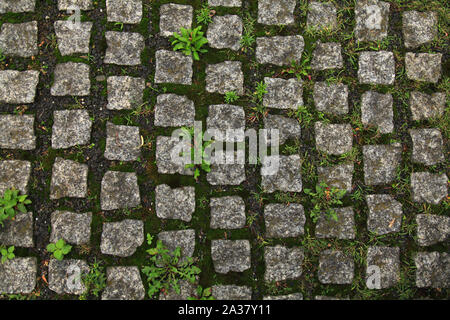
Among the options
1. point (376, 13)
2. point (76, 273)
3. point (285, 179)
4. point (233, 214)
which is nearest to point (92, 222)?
point (76, 273)

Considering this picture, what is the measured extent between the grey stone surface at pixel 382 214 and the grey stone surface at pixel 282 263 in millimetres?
796

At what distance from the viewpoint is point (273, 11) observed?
10.9 ft

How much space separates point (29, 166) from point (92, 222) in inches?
33.6

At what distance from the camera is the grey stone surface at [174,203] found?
320 cm

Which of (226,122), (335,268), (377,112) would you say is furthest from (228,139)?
(335,268)

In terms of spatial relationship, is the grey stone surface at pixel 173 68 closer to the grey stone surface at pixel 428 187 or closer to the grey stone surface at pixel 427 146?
the grey stone surface at pixel 427 146

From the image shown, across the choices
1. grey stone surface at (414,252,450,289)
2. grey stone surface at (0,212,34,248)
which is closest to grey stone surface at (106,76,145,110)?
grey stone surface at (0,212,34,248)

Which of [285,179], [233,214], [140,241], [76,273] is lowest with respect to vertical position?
[76,273]

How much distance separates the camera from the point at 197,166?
3213 millimetres

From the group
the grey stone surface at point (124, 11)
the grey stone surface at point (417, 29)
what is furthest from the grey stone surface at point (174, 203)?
the grey stone surface at point (417, 29)

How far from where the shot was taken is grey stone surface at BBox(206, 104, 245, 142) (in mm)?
3240

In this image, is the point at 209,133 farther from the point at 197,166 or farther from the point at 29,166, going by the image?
the point at 29,166

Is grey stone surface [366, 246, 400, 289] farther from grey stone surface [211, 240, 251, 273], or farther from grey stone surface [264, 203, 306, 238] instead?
grey stone surface [211, 240, 251, 273]

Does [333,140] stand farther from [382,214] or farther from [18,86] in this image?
[18,86]
